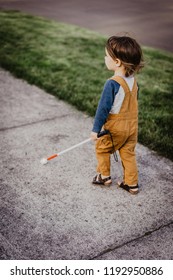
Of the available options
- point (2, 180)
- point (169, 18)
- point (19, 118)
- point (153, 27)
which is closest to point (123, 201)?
point (2, 180)

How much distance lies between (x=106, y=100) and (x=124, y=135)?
1.13 feet

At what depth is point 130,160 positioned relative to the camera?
2887 millimetres

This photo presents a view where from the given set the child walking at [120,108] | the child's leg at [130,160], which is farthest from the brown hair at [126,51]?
the child's leg at [130,160]

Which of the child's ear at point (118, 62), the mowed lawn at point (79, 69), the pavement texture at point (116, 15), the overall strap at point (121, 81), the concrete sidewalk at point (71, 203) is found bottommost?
the concrete sidewalk at point (71, 203)

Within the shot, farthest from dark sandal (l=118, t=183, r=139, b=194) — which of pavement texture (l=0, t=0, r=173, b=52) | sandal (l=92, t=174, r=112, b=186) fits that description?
pavement texture (l=0, t=0, r=173, b=52)

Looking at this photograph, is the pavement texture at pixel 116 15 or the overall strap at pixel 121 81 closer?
the overall strap at pixel 121 81

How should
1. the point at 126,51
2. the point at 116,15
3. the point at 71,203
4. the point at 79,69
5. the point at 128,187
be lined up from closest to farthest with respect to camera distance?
the point at 126,51 → the point at 71,203 → the point at 128,187 → the point at 79,69 → the point at 116,15

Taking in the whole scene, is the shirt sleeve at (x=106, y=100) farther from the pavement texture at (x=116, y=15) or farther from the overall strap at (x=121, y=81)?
the pavement texture at (x=116, y=15)

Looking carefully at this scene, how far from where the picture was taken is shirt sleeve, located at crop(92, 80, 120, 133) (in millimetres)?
2566

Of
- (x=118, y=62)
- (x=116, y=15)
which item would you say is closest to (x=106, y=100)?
(x=118, y=62)

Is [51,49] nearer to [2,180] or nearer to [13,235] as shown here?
[2,180]

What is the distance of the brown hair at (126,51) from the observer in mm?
2539

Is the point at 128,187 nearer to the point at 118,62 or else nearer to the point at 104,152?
the point at 104,152

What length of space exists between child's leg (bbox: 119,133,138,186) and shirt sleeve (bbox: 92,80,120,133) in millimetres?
327
